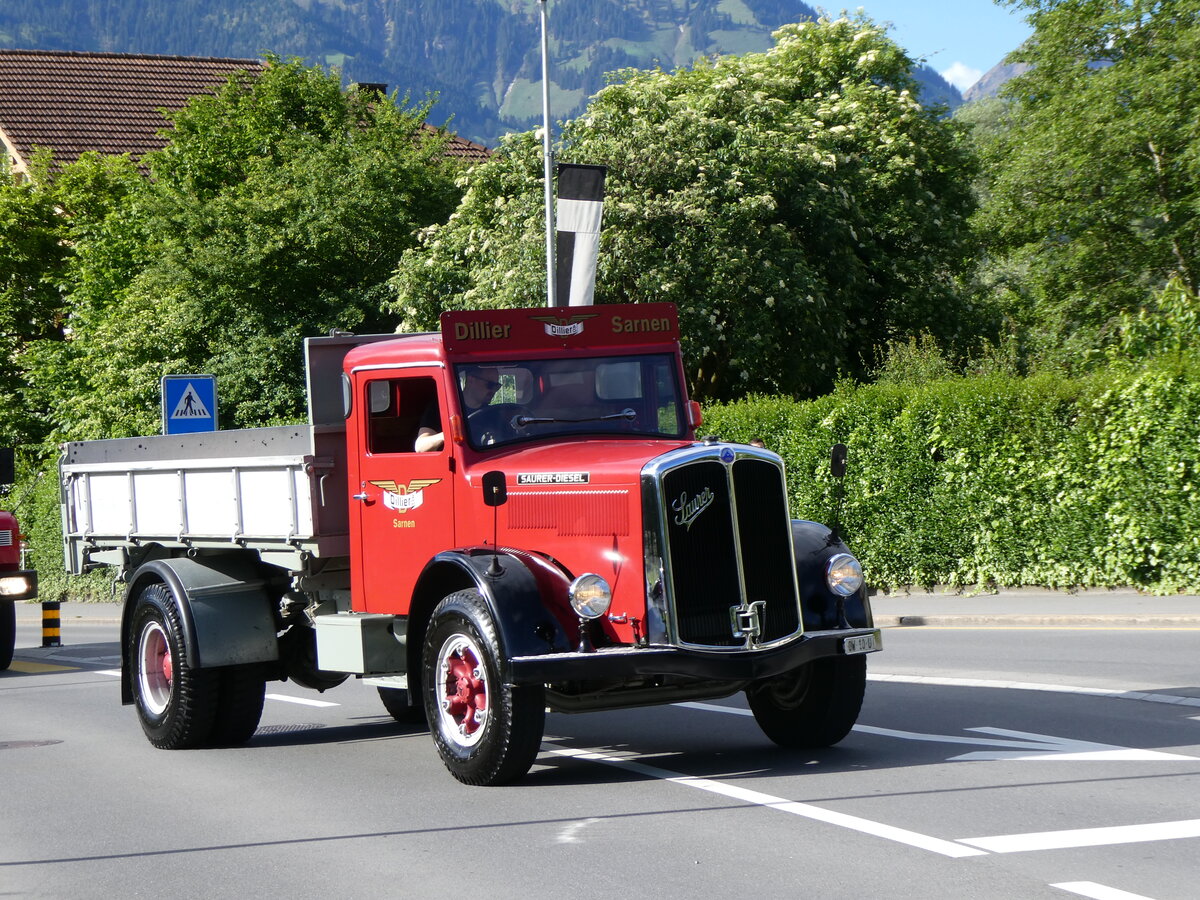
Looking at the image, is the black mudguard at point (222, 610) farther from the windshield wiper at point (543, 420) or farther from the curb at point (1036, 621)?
the curb at point (1036, 621)

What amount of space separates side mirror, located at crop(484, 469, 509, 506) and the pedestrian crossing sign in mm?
10781

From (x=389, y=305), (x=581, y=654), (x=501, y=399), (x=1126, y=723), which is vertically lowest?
(x=1126, y=723)

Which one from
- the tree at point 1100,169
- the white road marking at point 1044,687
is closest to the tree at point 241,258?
the tree at point 1100,169

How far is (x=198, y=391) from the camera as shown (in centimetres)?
1884

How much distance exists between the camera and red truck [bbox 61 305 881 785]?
27.3 ft

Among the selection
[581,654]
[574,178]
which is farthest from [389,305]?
[581,654]

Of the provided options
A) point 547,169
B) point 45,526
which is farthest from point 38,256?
point 547,169

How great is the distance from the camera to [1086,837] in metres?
6.77

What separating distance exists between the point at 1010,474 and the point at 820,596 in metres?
11.7

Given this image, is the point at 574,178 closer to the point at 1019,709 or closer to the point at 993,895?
the point at 1019,709

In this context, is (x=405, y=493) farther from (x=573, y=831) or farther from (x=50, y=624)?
(x=50, y=624)

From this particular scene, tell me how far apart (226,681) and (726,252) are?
20.1 meters

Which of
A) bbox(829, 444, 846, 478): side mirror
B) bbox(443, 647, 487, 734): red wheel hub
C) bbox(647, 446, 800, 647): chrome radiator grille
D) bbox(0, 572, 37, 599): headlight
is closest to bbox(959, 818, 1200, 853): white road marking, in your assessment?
bbox(647, 446, 800, 647): chrome radiator grille

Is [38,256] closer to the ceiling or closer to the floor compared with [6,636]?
closer to the ceiling
